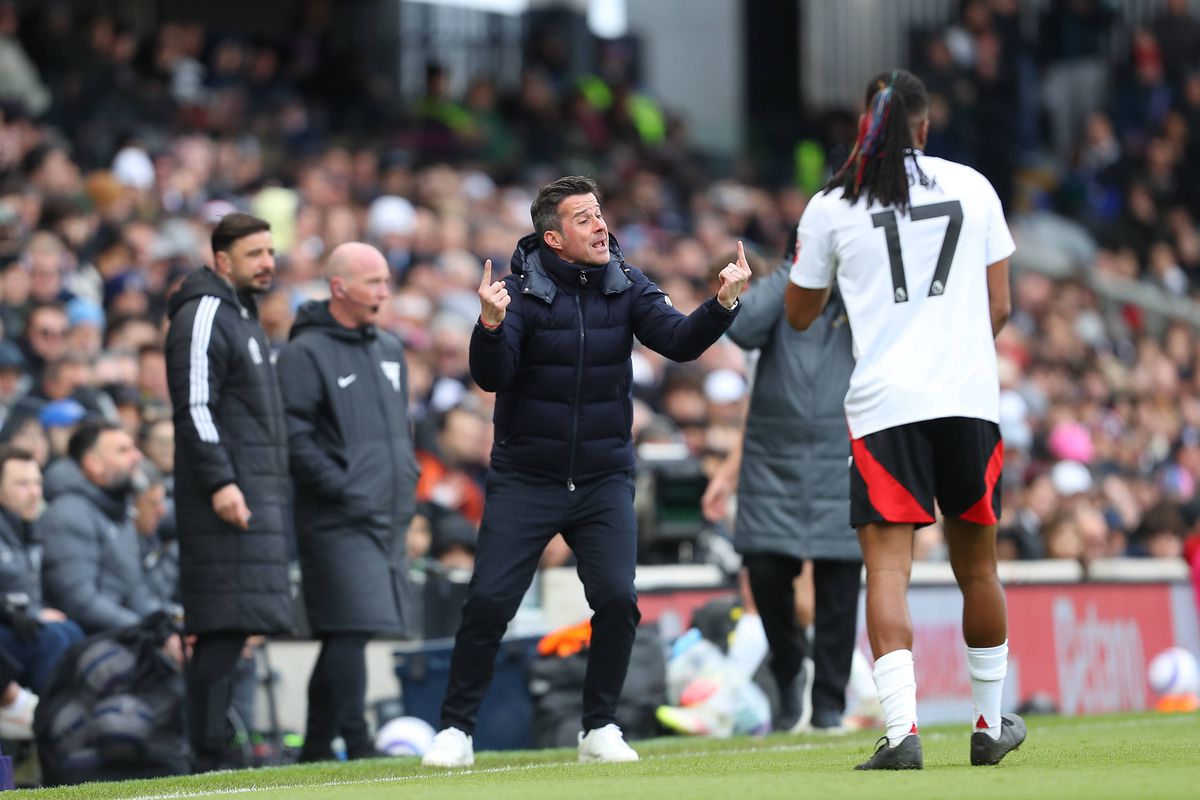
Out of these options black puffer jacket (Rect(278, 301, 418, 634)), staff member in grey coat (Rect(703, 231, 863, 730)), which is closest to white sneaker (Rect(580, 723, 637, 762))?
black puffer jacket (Rect(278, 301, 418, 634))

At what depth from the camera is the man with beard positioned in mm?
10375

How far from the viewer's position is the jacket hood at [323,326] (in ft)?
32.3

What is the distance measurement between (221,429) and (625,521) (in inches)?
73.9

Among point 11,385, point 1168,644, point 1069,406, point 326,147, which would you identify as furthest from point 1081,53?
point 11,385

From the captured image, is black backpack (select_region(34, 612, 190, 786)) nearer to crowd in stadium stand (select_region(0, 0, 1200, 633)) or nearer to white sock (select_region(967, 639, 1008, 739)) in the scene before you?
crowd in stadium stand (select_region(0, 0, 1200, 633))

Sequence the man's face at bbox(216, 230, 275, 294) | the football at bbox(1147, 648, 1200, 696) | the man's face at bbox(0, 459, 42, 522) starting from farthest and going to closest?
the football at bbox(1147, 648, 1200, 696), the man's face at bbox(0, 459, 42, 522), the man's face at bbox(216, 230, 275, 294)

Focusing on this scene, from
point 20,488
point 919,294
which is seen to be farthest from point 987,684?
point 20,488

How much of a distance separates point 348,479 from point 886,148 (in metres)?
3.26

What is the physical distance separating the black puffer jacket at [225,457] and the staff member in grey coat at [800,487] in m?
2.12

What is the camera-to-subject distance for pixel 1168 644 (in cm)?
1524

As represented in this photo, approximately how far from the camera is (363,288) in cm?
984

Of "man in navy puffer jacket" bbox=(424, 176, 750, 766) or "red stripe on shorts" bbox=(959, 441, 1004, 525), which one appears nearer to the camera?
"red stripe on shorts" bbox=(959, 441, 1004, 525)

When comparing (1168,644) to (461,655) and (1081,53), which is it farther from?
(1081,53)

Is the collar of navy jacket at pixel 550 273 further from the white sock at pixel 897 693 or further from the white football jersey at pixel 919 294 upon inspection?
the white sock at pixel 897 693
